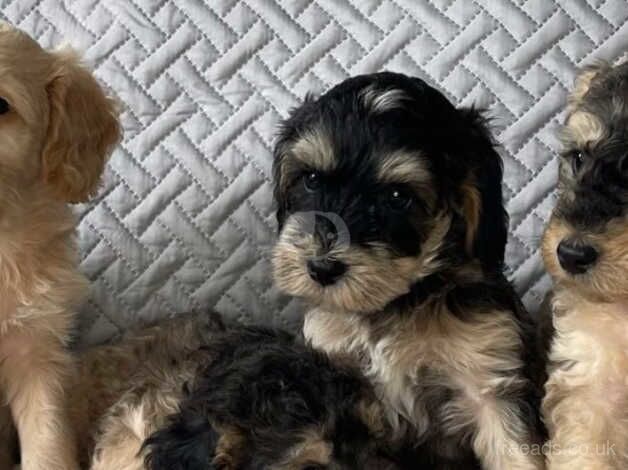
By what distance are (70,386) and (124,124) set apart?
75cm

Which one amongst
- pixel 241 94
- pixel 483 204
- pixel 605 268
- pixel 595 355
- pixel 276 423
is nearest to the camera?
pixel 605 268

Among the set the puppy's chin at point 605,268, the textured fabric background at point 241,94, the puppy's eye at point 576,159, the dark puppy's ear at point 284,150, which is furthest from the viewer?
the textured fabric background at point 241,94

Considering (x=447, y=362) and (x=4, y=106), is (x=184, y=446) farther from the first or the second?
(x=4, y=106)

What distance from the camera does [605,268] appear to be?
5.25 ft

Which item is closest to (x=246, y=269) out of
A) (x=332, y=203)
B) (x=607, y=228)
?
(x=332, y=203)

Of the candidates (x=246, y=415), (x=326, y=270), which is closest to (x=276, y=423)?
(x=246, y=415)

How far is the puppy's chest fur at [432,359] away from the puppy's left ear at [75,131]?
22.2 inches

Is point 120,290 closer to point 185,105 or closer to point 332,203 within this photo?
point 185,105

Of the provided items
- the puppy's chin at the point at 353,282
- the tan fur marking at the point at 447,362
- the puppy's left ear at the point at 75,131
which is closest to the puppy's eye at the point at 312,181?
the puppy's chin at the point at 353,282

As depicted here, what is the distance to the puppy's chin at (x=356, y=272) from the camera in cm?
178

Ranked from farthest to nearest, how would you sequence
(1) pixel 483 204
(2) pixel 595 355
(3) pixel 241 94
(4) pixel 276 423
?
1. (3) pixel 241 94
2. (1) pixel 483 204
3. (2) pixel 595 355
4. (4) pixel 276 423

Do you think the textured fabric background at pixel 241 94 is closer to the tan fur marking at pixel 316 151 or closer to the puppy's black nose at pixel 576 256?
the tan fur marking at pixel 316 151

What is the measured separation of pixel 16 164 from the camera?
193 cm

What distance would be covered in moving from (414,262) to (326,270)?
19 cm
